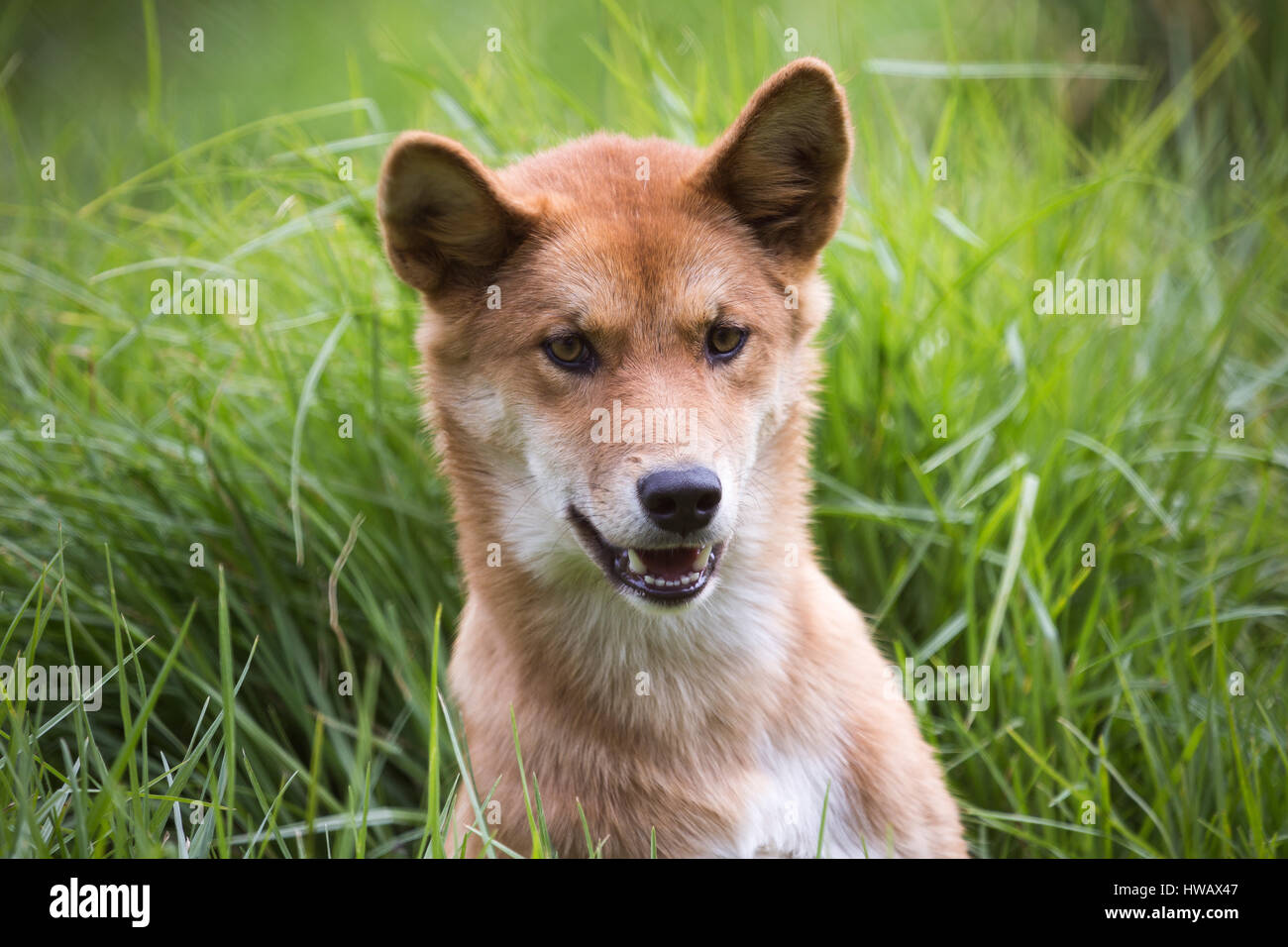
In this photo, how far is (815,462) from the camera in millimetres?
4613

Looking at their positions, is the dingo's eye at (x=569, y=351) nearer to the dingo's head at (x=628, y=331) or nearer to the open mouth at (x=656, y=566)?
the dingo's head at (x=628, y=331)

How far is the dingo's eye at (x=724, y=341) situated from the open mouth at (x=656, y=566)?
20.2 inches

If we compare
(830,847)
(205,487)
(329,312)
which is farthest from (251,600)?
(830,847)

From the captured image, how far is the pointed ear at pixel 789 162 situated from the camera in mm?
3170

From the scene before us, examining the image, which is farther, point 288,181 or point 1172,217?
point 1172,217

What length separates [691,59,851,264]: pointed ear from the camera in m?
3.17

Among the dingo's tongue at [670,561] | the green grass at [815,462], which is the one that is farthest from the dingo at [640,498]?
the green grass at [815,462]

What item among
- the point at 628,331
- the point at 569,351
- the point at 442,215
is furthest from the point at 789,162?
the point at 442,215

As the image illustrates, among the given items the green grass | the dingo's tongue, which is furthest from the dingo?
the green grass

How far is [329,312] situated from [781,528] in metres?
2.06

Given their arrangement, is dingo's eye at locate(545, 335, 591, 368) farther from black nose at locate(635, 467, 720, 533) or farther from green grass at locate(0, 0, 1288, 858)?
→ green grass at locate(0, 0, 1288, 858)

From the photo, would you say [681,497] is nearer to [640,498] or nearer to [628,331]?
[640,498]
